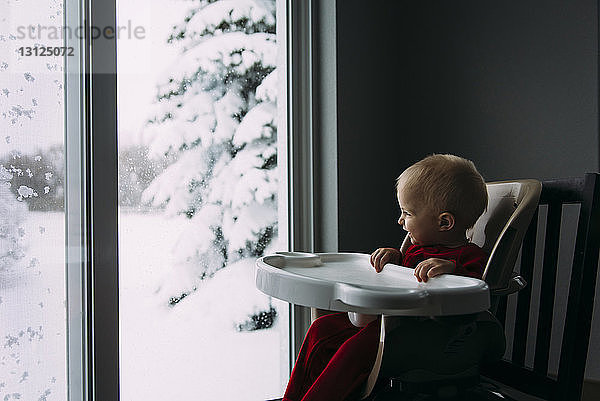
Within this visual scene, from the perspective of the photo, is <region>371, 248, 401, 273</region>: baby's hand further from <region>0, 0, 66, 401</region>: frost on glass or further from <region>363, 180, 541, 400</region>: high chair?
<region>0, 0, 66, 401</region>: frost on glass

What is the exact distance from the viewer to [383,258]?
4.79ft

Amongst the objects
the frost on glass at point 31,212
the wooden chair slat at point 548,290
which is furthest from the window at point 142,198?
the wooden chair slat at point 548,290

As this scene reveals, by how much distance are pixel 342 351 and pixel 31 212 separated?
3.33ft

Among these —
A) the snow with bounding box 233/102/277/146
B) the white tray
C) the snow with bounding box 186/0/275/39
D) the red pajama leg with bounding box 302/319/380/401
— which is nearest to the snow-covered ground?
the snow with bounding box 233/102/277/146

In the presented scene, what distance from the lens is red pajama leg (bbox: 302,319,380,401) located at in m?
1.28

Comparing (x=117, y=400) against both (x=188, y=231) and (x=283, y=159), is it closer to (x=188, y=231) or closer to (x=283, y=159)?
(x=188, y=231)

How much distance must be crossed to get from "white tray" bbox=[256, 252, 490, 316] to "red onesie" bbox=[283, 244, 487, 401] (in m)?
0.10

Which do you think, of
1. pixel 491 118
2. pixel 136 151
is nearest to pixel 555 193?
pixel 491 118

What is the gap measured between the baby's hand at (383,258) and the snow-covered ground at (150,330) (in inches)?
32.3

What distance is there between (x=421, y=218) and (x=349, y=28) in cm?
109

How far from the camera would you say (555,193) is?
1415mm

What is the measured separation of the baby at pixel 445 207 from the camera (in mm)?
1373

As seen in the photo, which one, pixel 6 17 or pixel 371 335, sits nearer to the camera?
pixel 371 335

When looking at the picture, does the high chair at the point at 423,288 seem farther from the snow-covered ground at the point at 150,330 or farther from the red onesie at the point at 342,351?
the snow-covered ground at the point at 150,330
